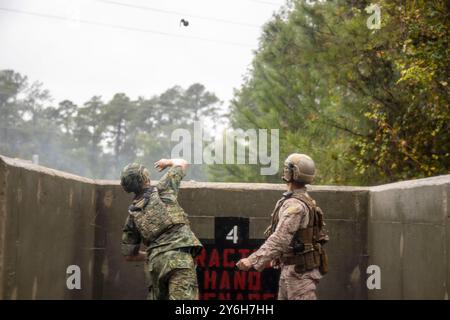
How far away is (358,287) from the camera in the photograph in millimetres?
6531

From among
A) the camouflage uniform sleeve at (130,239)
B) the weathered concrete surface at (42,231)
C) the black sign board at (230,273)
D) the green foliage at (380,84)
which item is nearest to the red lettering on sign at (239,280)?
the black sign board at (230,273)

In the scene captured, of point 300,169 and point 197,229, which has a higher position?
point 300,169

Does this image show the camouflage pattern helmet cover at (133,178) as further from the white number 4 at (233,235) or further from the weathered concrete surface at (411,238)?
the weathered concrete surface at (411,238)

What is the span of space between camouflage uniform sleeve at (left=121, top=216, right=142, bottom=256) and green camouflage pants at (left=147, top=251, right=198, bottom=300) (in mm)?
308

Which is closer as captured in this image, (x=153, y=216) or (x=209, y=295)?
(x=153, y=216)

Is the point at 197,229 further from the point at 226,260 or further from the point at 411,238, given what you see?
the point at 411,238

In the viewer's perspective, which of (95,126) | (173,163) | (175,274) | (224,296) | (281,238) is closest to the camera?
(281,238)

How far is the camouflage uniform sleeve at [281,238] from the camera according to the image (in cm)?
450

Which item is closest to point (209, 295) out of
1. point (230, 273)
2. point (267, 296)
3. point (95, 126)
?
point (230, 273)

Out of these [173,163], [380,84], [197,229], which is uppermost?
[380,84]

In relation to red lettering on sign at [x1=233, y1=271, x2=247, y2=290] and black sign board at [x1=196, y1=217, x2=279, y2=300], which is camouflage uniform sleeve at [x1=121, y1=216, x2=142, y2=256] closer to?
black sign board at [x1=196, y1=217, x2=279, y2=300]

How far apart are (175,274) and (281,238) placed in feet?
2.80

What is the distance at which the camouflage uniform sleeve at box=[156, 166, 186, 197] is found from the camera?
5.11 m

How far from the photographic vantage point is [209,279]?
6355 mm
